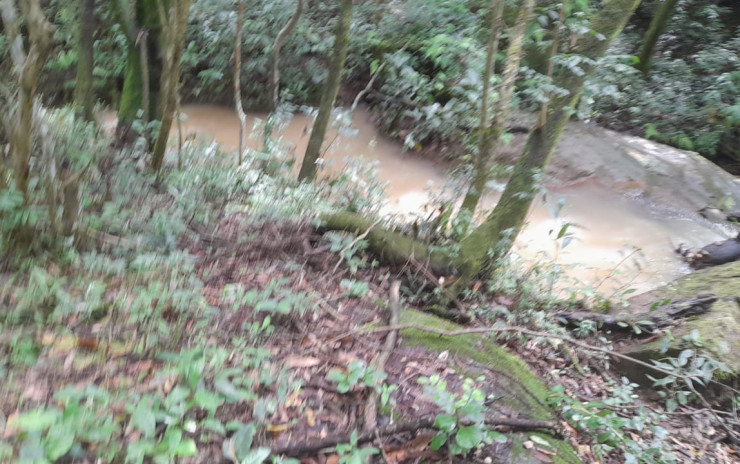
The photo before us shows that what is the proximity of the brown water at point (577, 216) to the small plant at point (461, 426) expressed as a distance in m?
4.36

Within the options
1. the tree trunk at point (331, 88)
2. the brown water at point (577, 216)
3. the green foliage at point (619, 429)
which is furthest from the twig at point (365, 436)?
the brown water at point (577, 216)

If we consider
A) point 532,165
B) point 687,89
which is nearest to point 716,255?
point 532,165

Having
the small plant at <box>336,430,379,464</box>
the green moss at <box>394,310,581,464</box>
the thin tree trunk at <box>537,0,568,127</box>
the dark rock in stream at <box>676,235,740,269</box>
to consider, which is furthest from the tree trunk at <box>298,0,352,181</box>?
the dark rock in stream at <box>676,235,740,269</box>

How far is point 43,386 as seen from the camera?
221cm

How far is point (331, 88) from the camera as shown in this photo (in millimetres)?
5770

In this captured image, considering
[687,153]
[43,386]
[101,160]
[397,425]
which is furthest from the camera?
[687,153]

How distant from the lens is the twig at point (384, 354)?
2.42 m

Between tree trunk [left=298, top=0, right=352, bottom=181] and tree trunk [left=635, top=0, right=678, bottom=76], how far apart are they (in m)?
8.79

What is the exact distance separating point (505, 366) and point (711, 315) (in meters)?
2.56

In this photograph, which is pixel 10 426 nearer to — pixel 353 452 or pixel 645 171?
pixel 353 452

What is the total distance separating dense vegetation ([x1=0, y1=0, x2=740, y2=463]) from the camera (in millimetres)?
2232

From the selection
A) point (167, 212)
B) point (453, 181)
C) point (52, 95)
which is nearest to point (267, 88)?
point (52, 95)

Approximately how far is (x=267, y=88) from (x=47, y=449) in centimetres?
918

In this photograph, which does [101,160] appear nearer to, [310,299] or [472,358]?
[310,299]
